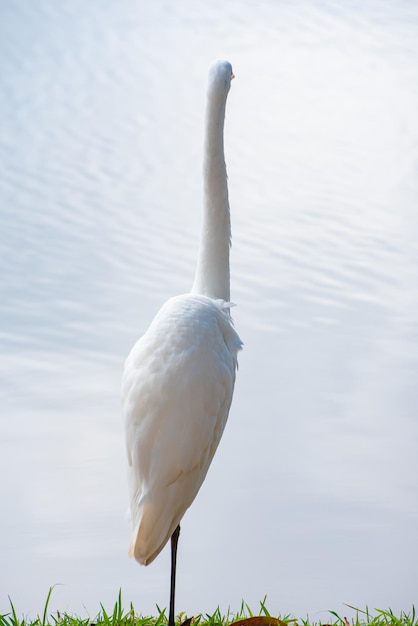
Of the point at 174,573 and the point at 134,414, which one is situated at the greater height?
the point at 134,414

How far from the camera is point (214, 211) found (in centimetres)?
387

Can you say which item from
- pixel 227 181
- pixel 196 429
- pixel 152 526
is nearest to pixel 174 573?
pixel 152 526

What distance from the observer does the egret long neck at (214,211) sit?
381 cm

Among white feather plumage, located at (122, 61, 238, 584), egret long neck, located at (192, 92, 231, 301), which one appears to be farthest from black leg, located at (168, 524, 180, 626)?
egret long neck, located at (192, 92, 231, 301)

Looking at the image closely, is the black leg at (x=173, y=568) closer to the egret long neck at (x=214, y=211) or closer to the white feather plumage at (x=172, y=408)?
the white feather plumage at (x=172, y=408)

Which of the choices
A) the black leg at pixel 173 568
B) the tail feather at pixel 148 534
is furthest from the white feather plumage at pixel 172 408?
the black leg at pixel 173 568

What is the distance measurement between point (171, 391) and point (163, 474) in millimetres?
262

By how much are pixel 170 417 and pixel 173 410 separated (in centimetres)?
2

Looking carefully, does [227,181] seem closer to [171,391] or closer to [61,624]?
[171,391]

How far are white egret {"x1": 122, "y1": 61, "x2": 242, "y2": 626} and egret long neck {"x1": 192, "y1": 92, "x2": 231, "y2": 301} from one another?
276mm

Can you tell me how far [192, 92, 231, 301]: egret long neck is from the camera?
381cm

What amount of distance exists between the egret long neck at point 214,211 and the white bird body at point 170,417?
1.36ft

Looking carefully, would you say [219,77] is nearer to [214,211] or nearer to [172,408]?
[214,211]

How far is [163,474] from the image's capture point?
125 inches
